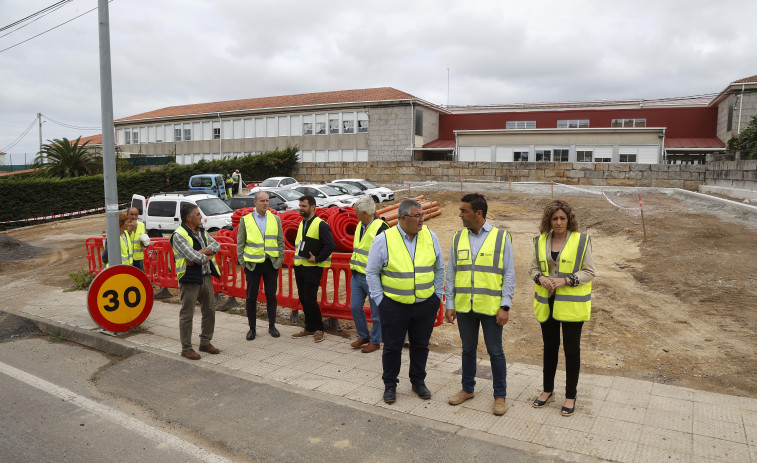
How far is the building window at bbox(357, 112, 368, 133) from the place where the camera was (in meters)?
41.1

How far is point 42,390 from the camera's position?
5.53 meters

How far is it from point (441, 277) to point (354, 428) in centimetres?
156

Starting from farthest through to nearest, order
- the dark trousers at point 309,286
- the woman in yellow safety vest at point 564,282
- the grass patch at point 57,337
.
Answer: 1. the grass patch at point 57,337
2. the dark trousers at point 309,286
3. the woman in yellow safety vest at point 564,282

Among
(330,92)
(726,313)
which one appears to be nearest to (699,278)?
(726,313)

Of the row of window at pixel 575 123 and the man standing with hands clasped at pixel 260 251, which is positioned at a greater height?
the row of window at pixel 575 123

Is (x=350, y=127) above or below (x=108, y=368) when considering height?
above

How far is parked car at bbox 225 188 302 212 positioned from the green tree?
62.6 ft

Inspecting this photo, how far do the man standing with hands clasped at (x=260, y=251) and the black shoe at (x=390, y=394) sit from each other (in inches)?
104

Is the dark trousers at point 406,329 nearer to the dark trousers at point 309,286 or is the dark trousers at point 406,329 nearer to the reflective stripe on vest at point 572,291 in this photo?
the reflective stripe on vest at point 572,291

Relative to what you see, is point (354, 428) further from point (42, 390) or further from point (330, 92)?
point (330, 92)

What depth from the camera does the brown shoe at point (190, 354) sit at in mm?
6292

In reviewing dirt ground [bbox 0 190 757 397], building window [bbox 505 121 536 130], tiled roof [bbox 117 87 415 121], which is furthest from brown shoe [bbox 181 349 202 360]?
building window [bbox 505 121 536 130]

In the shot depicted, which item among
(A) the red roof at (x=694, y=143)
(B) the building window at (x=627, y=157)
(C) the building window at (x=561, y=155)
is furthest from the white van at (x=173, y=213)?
(A) the red roof at (x=694, y=143)

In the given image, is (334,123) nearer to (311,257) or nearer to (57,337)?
(57,337)
